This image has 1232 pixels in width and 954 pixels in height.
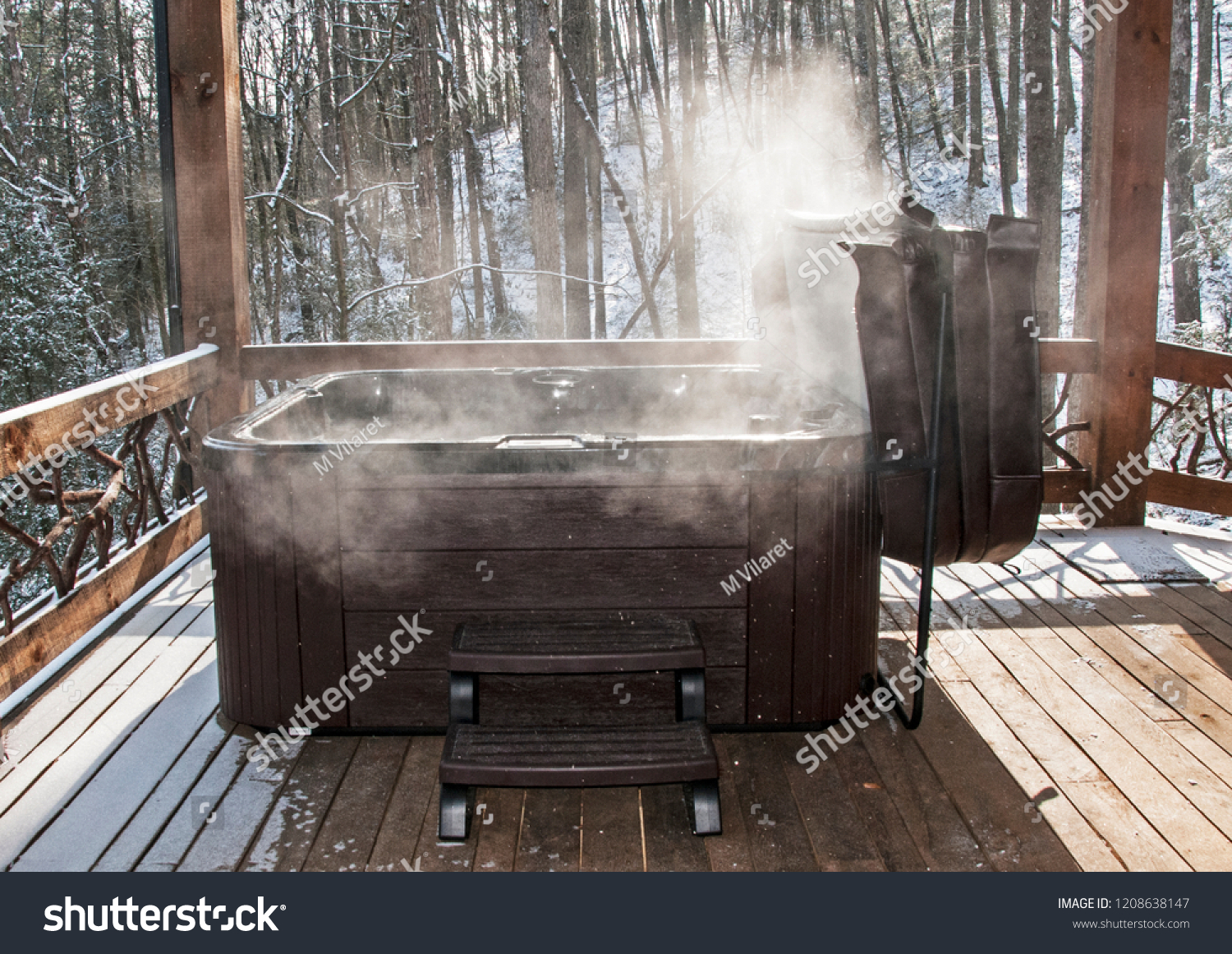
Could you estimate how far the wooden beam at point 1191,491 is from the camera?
3357 mm

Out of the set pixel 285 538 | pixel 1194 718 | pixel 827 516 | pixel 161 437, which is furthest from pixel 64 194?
pixel 1194 718

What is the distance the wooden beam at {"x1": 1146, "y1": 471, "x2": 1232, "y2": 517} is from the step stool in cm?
234

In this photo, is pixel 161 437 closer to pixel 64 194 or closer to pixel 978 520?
pixel 64 194

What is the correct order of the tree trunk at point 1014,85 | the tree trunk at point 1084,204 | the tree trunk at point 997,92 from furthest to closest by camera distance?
the tree trunk at point 1014,85, the tree trunk at point 997,92, the tree trunk at point 1084,204

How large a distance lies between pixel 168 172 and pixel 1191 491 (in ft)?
11.7

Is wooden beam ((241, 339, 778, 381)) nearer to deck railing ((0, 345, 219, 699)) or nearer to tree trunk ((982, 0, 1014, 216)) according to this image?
deck railing ((0, 345, 219, 699))

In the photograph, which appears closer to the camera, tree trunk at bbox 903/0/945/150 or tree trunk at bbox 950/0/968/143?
tree trunk at bbox 950/0/968/143

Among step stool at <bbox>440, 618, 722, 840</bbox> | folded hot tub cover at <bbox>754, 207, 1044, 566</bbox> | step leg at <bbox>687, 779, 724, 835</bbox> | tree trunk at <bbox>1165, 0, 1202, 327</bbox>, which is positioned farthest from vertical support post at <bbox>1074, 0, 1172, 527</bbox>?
tree trunk at <bbox>1165, 0, 1202, 327</bbox>

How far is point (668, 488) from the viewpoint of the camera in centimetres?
188

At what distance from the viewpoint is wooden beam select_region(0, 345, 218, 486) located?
6.27 ft

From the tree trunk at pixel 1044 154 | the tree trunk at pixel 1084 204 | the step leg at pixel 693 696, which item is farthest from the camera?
the tree trunk at pixel 1084 204

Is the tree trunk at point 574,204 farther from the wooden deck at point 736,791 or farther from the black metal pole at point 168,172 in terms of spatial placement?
the wooden deck at point 736,791

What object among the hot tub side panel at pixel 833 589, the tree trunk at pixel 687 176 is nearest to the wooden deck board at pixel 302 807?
the hot tub side panel at pixel 833 589

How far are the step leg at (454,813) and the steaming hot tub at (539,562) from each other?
311mm
